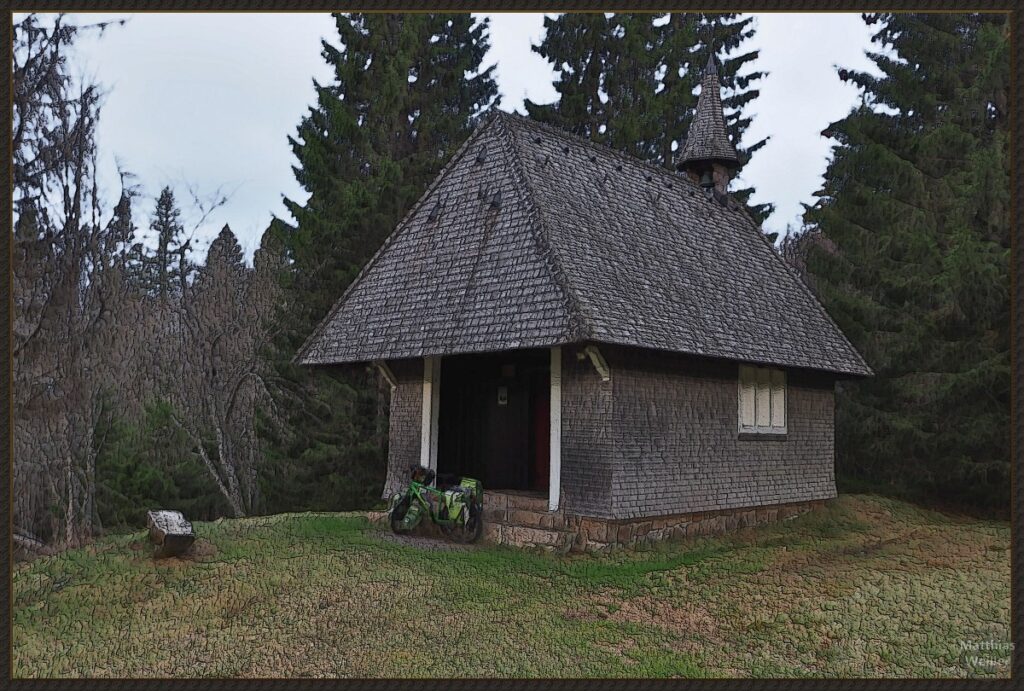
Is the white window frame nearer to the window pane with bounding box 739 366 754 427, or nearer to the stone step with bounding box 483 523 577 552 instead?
the window pane with bounding box 739 366 754 427

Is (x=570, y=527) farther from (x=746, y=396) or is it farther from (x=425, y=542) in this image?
(x=746, y=396)

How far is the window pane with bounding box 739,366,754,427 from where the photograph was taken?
14.1 metres

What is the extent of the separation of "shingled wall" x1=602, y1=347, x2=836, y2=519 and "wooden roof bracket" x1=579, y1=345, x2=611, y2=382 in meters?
0.12

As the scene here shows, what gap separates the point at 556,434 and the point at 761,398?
4.81 m

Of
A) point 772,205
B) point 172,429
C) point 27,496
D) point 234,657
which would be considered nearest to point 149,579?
point 234,657

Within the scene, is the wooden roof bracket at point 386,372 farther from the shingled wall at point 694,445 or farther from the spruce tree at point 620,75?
the spruce tree at point 620,75

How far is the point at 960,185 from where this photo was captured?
17.4 meters

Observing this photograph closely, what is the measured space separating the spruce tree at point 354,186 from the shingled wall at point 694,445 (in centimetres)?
850

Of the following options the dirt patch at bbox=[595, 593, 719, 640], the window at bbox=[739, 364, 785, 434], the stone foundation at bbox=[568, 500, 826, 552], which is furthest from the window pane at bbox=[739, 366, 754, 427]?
the dirt patch at bbox=[595, 593, 719, 640]

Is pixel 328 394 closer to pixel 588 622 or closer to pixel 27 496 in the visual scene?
pixel 27 496

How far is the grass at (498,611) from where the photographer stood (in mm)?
7102

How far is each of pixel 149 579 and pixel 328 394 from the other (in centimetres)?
1150

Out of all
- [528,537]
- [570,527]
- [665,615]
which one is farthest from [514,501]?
[665,615]

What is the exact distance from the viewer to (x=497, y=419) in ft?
47.7
